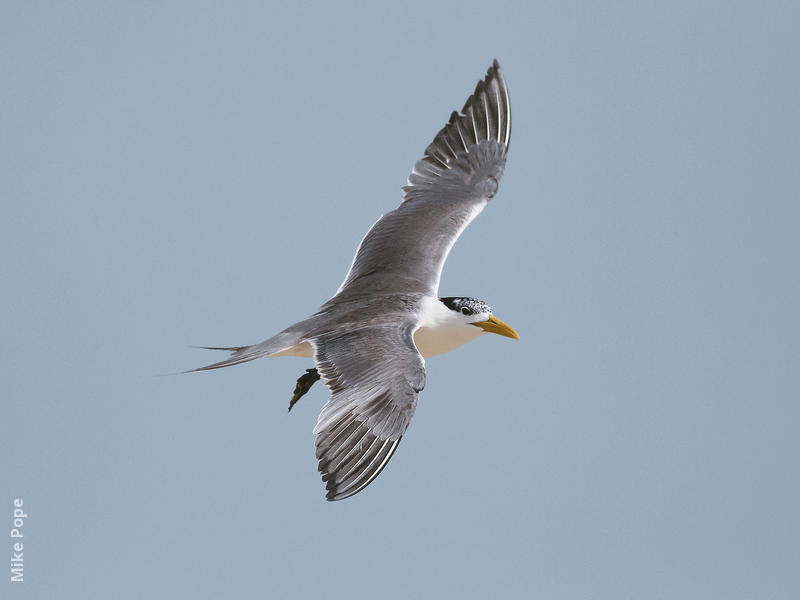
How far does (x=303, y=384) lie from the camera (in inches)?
398

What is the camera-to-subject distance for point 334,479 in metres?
7.57

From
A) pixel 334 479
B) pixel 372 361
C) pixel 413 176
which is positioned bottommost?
pixel 334 479

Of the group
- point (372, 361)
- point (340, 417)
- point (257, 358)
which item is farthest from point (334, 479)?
point (257, 358)

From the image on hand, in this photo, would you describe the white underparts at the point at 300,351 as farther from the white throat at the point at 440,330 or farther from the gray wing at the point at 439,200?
the gray wing at the point at 439,200

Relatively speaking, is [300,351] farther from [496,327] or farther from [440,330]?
[496,327]

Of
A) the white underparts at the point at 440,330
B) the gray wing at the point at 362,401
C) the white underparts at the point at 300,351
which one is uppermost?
the white underparts at the point at 440,330

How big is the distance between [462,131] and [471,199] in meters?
1.05

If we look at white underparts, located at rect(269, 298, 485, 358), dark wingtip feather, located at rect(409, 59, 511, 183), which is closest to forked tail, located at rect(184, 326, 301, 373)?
white underparts, located at rect(269, 298, 485, 358)

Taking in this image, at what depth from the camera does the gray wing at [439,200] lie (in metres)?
10.7

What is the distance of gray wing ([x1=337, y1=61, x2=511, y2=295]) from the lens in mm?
10727

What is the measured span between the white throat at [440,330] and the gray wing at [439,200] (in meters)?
0.33

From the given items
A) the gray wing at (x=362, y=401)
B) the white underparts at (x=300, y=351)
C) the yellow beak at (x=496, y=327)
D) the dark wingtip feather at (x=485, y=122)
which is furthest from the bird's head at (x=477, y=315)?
the dark wingtip feather at (x=485, y=122)

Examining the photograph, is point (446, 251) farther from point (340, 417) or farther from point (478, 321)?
point (340, 417)

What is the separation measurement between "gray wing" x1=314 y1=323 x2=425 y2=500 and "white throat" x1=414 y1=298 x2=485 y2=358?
917 millimetres
